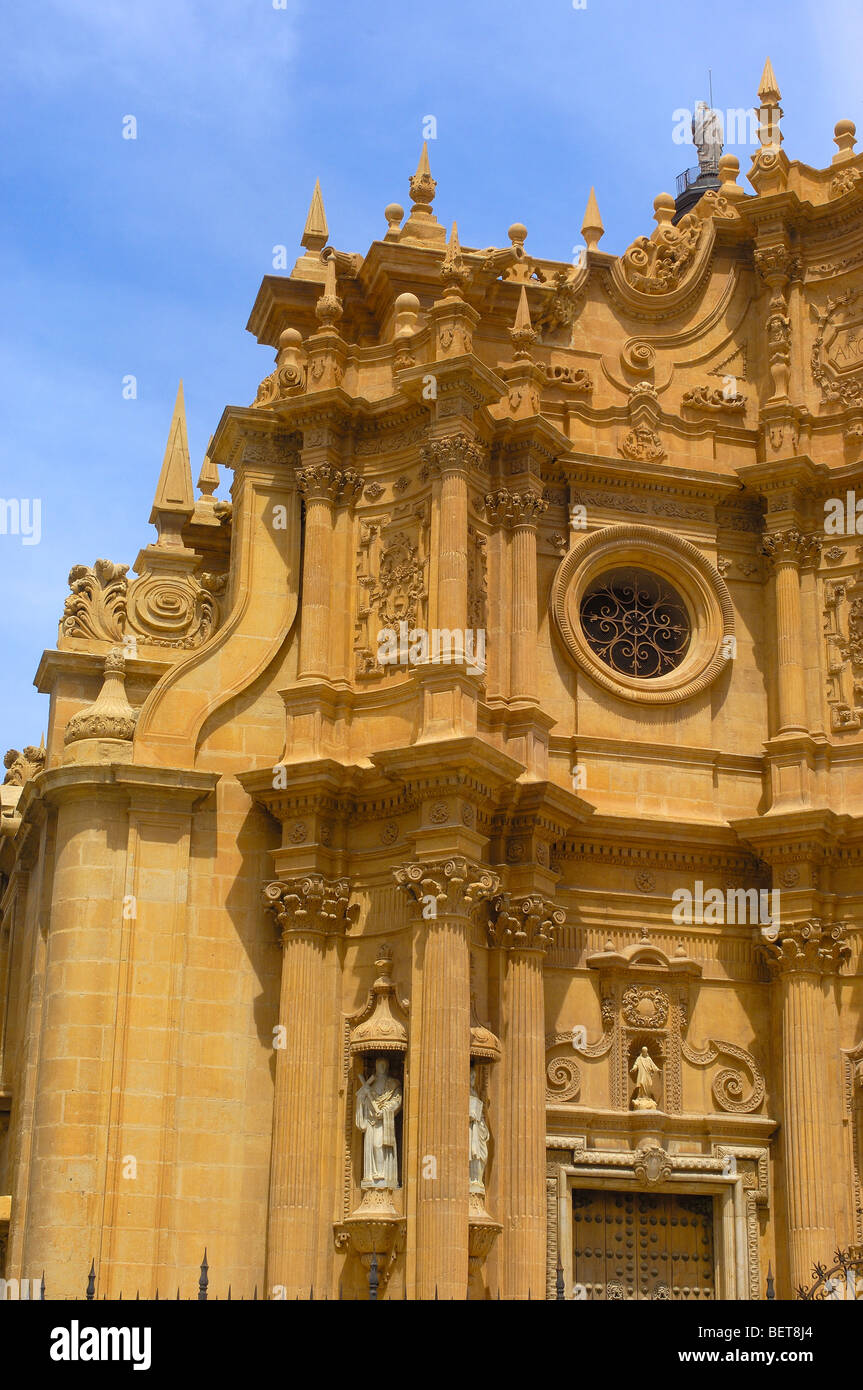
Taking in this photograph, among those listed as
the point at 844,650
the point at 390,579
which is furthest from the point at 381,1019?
the point at 844,650

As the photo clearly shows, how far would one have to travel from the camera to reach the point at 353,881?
23672 mm

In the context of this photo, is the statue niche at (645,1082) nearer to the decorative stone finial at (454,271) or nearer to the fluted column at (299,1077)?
the fluted column at (299,1077)

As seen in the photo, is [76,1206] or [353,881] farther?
[353,881]

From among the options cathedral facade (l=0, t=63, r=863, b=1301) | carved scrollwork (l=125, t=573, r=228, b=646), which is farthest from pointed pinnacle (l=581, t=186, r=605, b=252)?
carved scrollwork (l=125, t=573, r=228, b=646)

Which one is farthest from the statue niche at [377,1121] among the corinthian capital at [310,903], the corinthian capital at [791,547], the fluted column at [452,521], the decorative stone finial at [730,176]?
the decorative stone finial at [730,176]

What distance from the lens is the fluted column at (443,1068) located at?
68.9 feet

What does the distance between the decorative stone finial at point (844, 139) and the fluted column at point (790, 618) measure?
6.28 meters

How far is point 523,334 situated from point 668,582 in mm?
4060

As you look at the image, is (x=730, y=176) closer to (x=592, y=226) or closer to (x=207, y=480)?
(x=592, y=226)

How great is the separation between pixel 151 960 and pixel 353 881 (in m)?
2.65

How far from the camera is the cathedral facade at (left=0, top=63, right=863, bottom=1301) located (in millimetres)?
22391

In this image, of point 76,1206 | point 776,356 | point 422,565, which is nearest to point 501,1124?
point 76,1206

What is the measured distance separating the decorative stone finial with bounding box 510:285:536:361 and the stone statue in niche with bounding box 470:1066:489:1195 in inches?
383
